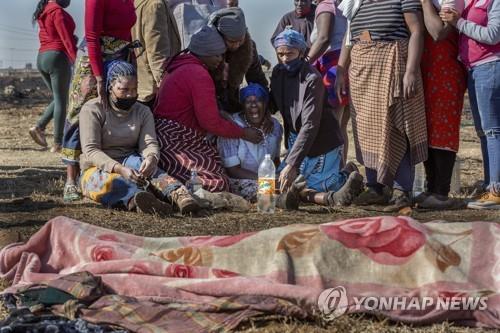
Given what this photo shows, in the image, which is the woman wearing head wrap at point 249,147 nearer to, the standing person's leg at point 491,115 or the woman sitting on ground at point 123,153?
A: the woman sitting on ground at point 123,153

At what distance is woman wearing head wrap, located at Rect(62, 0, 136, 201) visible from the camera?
7.01 metres

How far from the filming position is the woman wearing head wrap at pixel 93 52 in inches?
276

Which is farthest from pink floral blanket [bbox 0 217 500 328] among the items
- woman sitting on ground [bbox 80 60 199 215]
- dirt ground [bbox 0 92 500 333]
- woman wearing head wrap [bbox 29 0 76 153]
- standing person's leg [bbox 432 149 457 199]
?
woman wearing head wrap [bbox 29 0 76 153]

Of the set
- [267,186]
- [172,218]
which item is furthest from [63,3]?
[172,218]

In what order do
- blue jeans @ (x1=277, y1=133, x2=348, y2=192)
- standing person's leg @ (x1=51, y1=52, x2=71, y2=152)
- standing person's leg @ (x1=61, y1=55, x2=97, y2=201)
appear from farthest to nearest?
standing person's leg @ (x1=51, y1=52, x2=71, y2=152)
blue jeans @ (x1=277, y1=133, x2=348, y2=192)
standing person's leg @ (x1=61, y1=55, x2=97, y2=201)

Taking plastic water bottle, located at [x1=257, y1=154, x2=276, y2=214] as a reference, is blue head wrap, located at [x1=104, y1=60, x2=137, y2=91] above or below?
above

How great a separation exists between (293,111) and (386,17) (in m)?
1.06

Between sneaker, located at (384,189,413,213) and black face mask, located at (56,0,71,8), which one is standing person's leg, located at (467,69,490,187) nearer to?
sneaker, located at (384,189,413,213)

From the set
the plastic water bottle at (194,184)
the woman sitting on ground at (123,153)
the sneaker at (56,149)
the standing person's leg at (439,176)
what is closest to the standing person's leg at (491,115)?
the standing person's leg at (439,176)

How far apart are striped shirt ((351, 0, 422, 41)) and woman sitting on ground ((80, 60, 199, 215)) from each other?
5.81 feet

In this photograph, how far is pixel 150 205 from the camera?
20.6ft

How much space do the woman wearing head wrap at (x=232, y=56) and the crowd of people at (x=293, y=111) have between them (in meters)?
0.01

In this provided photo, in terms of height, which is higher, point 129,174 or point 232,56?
point 232,56

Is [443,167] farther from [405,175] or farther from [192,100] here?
[192,100]
